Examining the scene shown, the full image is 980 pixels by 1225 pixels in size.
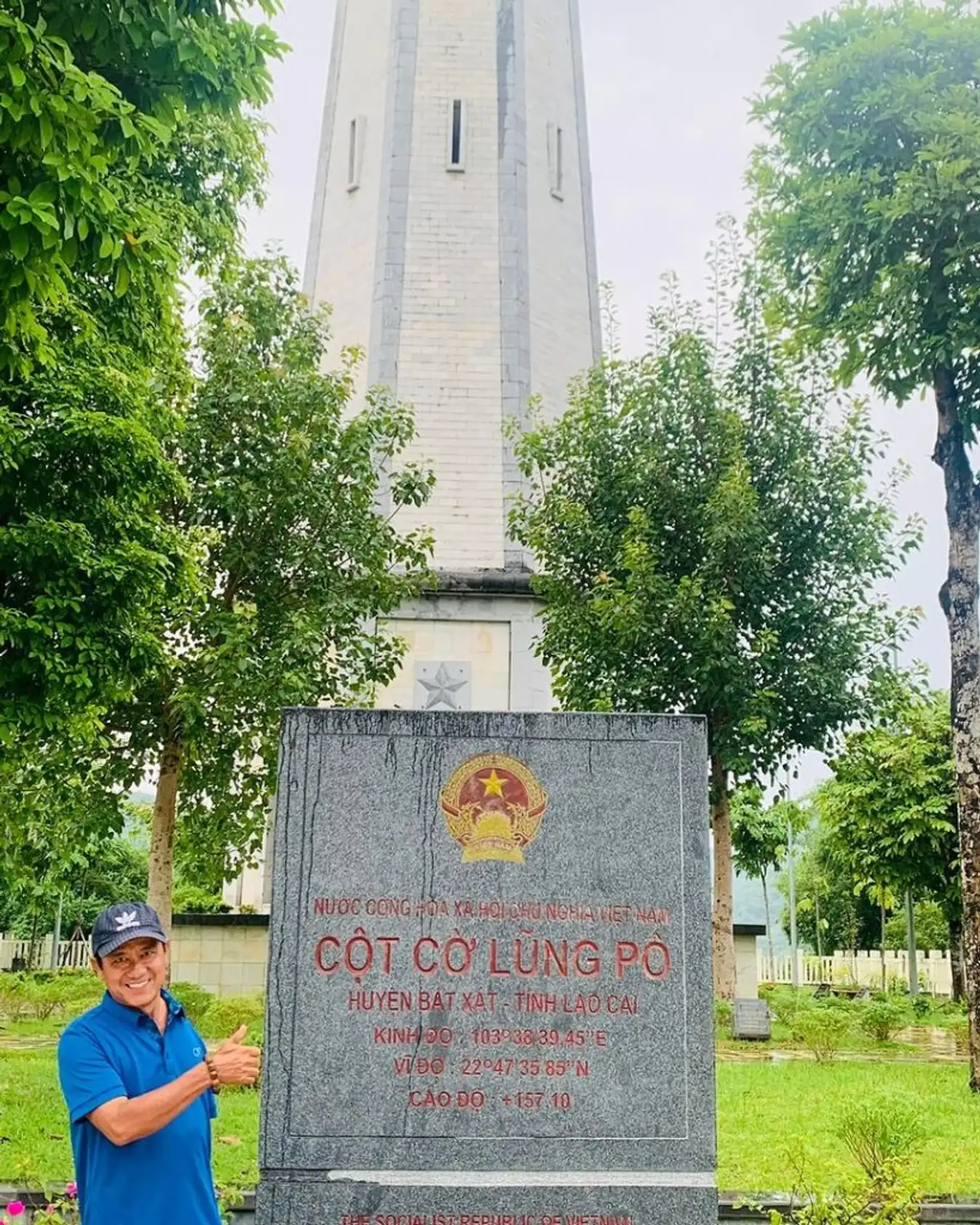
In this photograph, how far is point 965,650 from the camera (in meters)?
11.5

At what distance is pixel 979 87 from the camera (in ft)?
39.2

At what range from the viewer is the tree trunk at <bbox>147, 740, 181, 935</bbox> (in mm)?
12828

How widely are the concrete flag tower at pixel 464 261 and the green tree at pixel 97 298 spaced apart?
5.28 m

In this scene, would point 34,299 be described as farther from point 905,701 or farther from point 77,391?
point 905,701

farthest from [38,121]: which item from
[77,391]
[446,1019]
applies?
[446,1019]

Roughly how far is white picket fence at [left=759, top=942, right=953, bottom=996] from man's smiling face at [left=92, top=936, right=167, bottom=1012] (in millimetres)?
35796

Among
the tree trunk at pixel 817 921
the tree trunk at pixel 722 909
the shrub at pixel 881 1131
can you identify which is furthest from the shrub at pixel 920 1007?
the tree trunk at pixel 817 921

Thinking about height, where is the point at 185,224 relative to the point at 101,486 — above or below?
above

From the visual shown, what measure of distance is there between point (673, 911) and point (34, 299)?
464 centimetres

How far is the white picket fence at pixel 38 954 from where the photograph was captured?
1329 inches

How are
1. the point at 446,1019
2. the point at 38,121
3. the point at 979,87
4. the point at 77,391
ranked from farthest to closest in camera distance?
the point at 979,87 < the point at 77,391 < the point at 38,121 < the point at 446,1019

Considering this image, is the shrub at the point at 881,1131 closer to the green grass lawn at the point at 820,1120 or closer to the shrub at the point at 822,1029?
the green grass lawn at the point at 820,1120

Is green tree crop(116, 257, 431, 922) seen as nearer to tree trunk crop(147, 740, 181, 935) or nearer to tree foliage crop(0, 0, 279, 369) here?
tree trunk crop(147, 740, 181, 935)

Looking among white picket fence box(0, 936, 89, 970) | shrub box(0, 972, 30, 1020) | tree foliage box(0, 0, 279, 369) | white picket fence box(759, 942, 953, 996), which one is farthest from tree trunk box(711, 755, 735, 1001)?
white picket fence box(759, 942, 953, 996)
